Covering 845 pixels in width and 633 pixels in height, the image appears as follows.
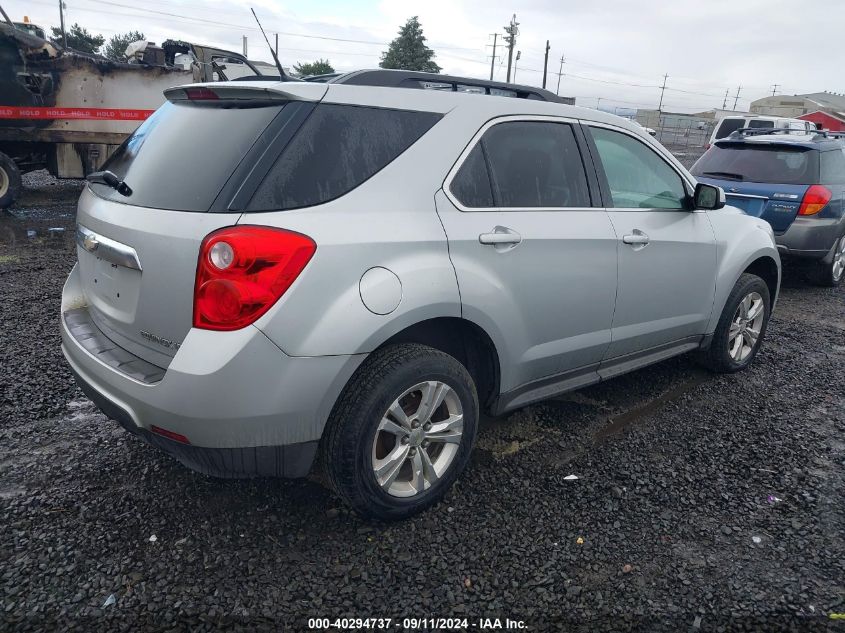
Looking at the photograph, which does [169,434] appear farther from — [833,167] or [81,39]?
[81,39]

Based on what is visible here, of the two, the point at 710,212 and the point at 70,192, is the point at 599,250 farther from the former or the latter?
the point at 70,192

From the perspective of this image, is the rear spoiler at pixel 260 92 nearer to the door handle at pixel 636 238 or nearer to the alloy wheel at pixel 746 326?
the door handle at pixel 636 238

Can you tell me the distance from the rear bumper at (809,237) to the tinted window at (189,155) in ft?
20.1

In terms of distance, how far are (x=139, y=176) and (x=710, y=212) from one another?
327 centimetres

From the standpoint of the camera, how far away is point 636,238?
3.38 metres

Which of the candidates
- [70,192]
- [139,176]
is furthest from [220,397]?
[70,192]

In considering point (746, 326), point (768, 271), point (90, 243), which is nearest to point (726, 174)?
point (768, 271)

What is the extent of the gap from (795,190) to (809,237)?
20.0 inches

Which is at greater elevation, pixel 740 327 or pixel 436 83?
pixel 436 83

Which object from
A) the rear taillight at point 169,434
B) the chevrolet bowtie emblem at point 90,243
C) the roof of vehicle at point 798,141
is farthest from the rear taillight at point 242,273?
the roof of vehicle at point 798,141

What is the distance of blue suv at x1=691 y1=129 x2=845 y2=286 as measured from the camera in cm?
666

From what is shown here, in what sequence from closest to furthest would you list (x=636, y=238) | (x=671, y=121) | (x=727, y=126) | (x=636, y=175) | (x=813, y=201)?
(x=636, y=238)
(x=636, y=175)
(x=813, y=201)
(x=727, y=126)
(x=671, y=121)

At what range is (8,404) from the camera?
11.7 feet

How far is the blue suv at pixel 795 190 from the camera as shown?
21.9 ft
